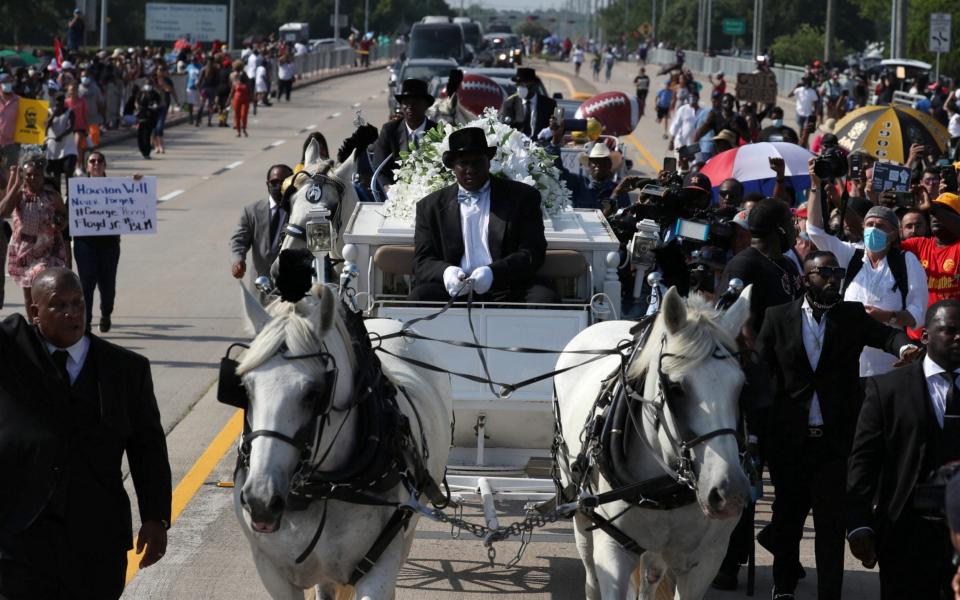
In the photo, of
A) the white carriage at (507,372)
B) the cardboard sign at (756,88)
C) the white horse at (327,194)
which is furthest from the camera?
the cardboard sign at (756,88)

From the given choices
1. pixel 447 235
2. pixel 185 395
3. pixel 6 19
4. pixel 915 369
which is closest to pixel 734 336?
pixel 915 369

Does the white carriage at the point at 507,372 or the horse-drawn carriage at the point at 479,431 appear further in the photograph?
the white carriage at the point at 507,372

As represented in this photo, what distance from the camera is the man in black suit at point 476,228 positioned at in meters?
8.74

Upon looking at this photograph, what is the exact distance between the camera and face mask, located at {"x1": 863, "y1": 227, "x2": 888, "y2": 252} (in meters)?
9.00

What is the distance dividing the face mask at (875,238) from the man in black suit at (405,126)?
183 inches

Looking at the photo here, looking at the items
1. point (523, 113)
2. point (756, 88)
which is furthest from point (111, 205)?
point (756, 88)

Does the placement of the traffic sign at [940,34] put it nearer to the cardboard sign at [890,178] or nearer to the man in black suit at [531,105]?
the man in black suit at [531,105]

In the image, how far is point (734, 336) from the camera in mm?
6152

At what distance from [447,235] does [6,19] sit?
77.2 m

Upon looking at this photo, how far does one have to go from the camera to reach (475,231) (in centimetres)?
888

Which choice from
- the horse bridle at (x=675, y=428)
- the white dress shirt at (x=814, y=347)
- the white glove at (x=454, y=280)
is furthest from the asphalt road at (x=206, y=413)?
the horse bridle at (x=675, y=428)

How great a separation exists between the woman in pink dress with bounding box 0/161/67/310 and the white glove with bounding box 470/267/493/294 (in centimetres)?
645

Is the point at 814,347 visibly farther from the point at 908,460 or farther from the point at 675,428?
the point at 675,428

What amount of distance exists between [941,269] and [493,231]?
3.20 m
